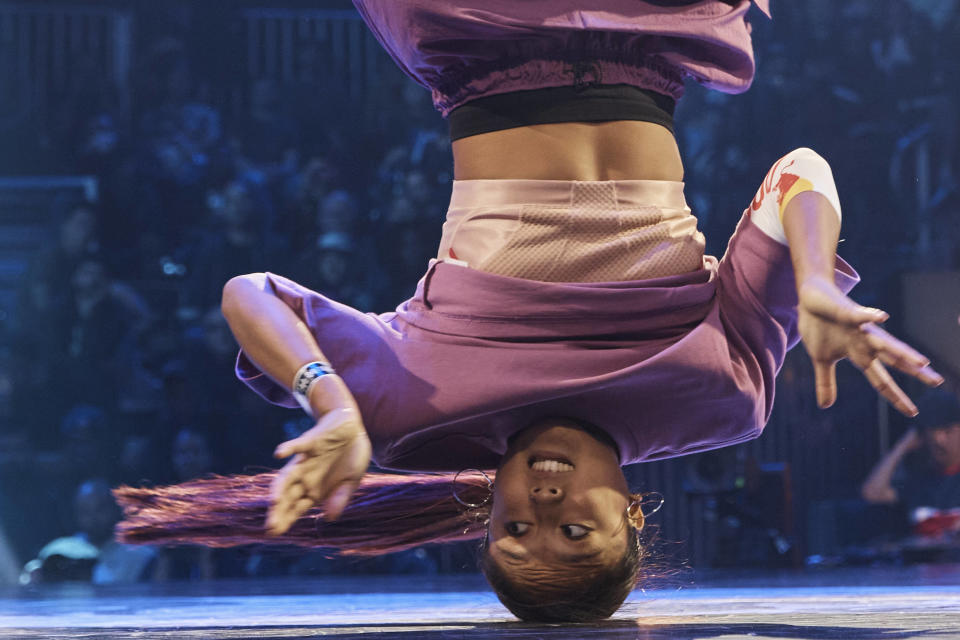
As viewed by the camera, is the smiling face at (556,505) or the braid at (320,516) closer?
the smiling face at (556,505)

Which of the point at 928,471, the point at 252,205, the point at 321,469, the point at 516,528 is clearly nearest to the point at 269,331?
the point at 321,469

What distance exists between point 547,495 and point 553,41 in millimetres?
651

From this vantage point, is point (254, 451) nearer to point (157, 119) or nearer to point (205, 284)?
point (205, 284)

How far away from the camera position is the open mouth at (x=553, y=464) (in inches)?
57.0

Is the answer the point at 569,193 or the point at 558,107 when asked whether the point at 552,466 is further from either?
the point at 558,107

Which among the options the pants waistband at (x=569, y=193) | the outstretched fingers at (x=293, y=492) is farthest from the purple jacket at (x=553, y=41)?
the outstretched fingers at (x=293, y=492)

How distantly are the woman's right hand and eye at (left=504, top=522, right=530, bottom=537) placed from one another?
0.35 metres

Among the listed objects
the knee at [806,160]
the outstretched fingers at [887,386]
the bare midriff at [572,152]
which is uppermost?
the bare midriff at [572,152]

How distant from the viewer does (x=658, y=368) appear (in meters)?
1.44

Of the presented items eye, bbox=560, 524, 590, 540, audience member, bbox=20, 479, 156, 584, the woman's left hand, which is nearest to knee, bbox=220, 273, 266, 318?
eye, bbox=560, 524, 590, 540

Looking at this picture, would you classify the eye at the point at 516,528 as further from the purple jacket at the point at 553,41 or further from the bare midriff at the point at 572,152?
the purple jacket at the point at 553,41

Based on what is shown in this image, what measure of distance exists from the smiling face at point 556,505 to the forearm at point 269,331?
12.5 inches

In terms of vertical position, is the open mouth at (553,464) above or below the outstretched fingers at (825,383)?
below

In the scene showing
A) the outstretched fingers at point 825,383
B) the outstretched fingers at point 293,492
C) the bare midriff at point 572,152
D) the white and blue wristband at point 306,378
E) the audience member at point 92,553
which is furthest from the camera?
the audience member at point 92,553
